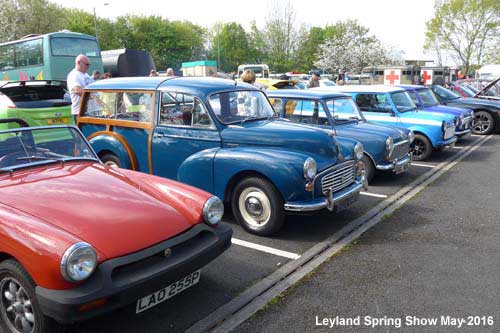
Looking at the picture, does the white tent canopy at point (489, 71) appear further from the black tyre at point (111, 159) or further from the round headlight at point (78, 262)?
the round headlight at point (78, 262)

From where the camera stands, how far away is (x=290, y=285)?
146 inches

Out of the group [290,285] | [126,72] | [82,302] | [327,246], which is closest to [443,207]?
[327,246]

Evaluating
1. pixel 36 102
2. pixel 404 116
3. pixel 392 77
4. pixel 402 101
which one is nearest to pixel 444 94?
pixel 402 101

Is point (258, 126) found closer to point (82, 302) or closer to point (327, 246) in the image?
point (327, 246)

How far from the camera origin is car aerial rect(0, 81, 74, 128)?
7648mm

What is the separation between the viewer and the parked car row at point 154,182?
2.58m

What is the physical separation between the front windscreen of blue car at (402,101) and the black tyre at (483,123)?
191 inches

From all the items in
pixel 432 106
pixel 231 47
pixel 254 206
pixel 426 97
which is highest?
pixel 231 47

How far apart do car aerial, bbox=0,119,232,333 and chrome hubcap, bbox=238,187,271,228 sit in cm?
128

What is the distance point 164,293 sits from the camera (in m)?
2.90

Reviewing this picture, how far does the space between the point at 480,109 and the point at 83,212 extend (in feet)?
43.8

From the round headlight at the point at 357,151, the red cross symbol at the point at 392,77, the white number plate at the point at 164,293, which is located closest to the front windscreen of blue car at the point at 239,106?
the round headlight at the point at 357,151

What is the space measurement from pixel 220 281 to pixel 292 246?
114 cm

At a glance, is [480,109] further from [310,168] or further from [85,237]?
[85,237]
